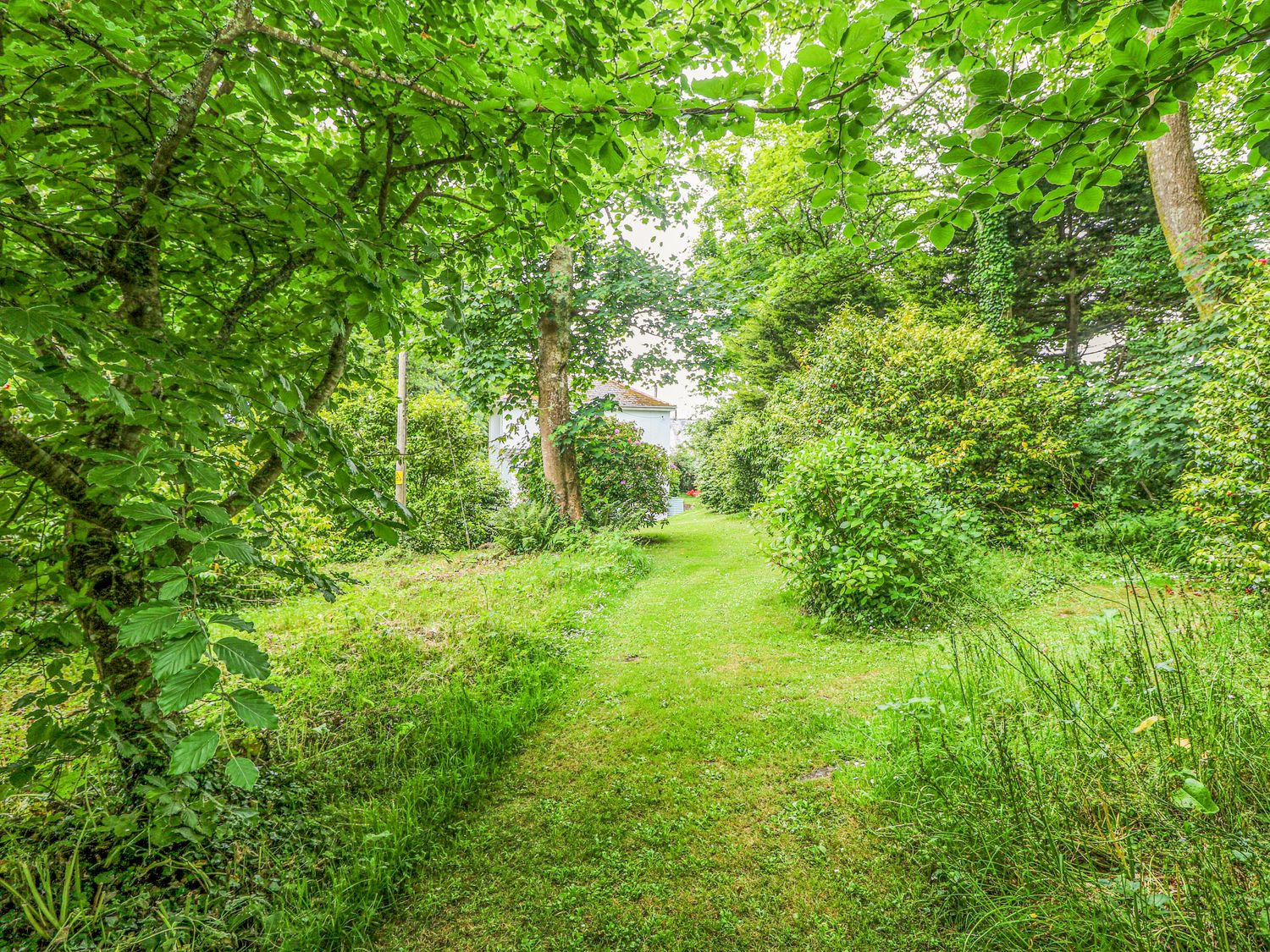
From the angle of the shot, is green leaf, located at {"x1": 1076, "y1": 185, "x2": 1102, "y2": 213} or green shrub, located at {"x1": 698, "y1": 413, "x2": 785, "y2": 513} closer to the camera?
green leaf, located at {"x1": 1076, "y1": 185, "x2": 1102, "y2": 213}

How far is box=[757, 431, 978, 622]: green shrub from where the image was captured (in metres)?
5.31

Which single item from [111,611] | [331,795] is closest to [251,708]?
[111,611]

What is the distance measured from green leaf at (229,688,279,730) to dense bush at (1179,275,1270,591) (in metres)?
6.48

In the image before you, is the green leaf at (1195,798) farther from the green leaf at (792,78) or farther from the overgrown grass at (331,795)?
the overgrown grass at (331,795)

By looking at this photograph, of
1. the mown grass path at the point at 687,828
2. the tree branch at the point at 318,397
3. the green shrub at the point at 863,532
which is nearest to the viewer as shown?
the mown grass path at the point at 687,828

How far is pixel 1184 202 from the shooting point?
6922 millimetres

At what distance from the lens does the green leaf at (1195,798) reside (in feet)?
5.10

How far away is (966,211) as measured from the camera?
1.83 meters

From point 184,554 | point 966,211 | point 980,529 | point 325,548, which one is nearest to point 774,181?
point 980,529

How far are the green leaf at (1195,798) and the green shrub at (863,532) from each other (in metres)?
3.34

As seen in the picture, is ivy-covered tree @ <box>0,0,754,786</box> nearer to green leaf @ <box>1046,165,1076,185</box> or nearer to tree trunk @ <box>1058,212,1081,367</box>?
green leaf @ <box>1046,165,1076,185</box>

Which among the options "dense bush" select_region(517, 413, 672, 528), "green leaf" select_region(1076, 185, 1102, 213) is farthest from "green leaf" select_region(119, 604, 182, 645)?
"dense bush" select_region(517, 413, 672, 528)

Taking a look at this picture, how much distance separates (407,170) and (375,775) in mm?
3219

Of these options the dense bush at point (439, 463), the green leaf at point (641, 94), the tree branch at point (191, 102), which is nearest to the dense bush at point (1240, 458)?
the green leaf at point (641, 94)
